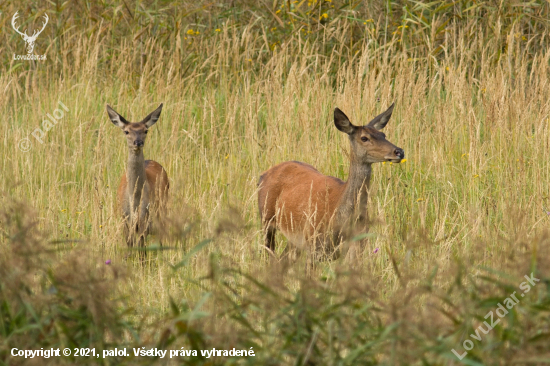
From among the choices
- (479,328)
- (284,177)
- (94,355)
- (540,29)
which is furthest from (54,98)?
(479,328)

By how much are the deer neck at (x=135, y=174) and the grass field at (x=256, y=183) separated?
0.25 metres

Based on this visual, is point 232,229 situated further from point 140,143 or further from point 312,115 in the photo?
point 312,115

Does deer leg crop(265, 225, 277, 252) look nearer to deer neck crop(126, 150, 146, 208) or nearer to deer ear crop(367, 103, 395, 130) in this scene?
deer ear crop(367, 103, 395, 130)

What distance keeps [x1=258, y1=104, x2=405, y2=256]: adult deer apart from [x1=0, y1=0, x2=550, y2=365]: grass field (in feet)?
0.82

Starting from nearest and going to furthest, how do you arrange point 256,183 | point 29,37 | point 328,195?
1. point 328,195
2. point 256,183
3. point 29,37

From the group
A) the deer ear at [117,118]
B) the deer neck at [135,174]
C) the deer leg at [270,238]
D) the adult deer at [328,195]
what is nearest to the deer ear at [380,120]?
the adult deer at [328,195]

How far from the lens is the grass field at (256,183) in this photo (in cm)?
251

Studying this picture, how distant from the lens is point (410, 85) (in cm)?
711

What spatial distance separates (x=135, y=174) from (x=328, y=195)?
188 centimetres

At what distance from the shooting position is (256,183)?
6227 millimetres

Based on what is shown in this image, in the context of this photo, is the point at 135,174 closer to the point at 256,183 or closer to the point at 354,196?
the point at 256,183

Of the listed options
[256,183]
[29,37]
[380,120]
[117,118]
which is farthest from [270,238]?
[29,37]

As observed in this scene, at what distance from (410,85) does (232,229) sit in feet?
16.2

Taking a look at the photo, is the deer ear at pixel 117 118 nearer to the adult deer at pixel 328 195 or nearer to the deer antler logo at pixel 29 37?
the adult deer at pixel 328 195
